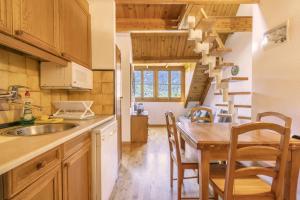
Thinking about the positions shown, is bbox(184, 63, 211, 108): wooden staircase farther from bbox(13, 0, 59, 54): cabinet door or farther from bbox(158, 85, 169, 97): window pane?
bbox(13, 0, 59, 54): cabinet door

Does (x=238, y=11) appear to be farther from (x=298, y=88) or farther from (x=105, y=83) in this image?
(x=105, y=83)

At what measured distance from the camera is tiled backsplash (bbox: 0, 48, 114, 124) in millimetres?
1515

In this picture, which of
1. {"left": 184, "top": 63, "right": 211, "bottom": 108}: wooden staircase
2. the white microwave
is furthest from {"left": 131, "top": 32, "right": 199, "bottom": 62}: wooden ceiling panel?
the white microwave

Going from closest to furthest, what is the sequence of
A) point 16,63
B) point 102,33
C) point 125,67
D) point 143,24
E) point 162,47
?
point 16,63 < point 102,33 < point 143,24 < point 125,67 < point 162,47

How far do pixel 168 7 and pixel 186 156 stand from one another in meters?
3.09

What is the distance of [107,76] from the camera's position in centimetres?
259

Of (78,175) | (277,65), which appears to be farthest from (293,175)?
(78,175)

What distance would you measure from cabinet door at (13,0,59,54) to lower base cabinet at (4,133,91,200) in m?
0.74

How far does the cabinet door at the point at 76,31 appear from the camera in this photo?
1.86 meters

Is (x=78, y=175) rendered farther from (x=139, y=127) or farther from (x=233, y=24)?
(x=233, y=24)

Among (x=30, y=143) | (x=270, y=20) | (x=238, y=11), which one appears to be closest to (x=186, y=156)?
(x=30, y=143)

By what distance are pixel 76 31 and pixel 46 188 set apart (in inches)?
63.6

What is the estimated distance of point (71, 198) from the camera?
1345mm

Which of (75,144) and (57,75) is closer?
(75,144)
